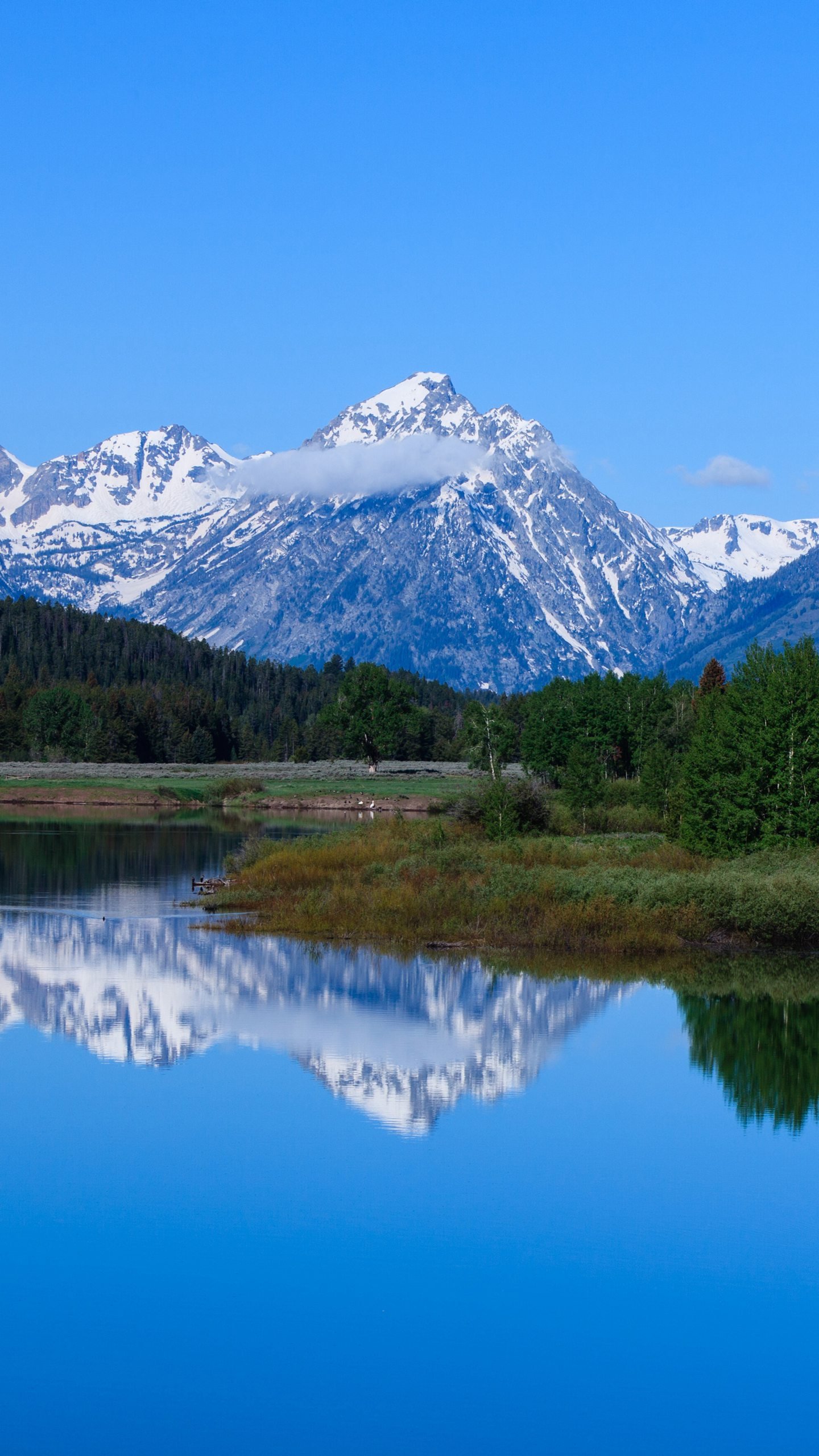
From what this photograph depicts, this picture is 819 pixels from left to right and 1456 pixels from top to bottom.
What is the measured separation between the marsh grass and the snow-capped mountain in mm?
2930

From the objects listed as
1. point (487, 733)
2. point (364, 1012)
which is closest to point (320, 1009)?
point (364, 1012)

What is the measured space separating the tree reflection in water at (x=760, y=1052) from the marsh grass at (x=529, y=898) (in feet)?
19.5

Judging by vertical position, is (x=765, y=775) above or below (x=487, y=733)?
below

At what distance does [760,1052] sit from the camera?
34219 mm

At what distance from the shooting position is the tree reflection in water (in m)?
29.9

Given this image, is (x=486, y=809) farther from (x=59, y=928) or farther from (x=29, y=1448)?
(x=29, y=1448)

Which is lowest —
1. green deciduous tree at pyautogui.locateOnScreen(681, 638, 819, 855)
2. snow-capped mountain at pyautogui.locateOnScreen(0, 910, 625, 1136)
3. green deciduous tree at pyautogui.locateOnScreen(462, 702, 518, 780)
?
snow-capped mountain at pyautogui.locateOnScreen(0, 910, 625, 1136)

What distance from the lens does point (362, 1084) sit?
30234mm

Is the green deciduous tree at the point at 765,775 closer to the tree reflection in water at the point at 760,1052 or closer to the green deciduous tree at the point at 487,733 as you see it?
the tree reflection in water at the point at 760,1052

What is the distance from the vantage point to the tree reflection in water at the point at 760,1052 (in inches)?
1178

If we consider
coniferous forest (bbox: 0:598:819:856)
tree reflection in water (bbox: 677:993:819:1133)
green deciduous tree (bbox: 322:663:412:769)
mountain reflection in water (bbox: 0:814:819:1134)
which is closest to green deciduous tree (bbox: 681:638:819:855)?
coniferous forest (bbox: 0:598:819:856)

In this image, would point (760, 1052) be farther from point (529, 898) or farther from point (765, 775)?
point (765, 775)

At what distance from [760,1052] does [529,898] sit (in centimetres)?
1389

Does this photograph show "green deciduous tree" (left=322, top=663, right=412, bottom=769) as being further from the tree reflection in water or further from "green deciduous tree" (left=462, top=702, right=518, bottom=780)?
the tree reflection in water
